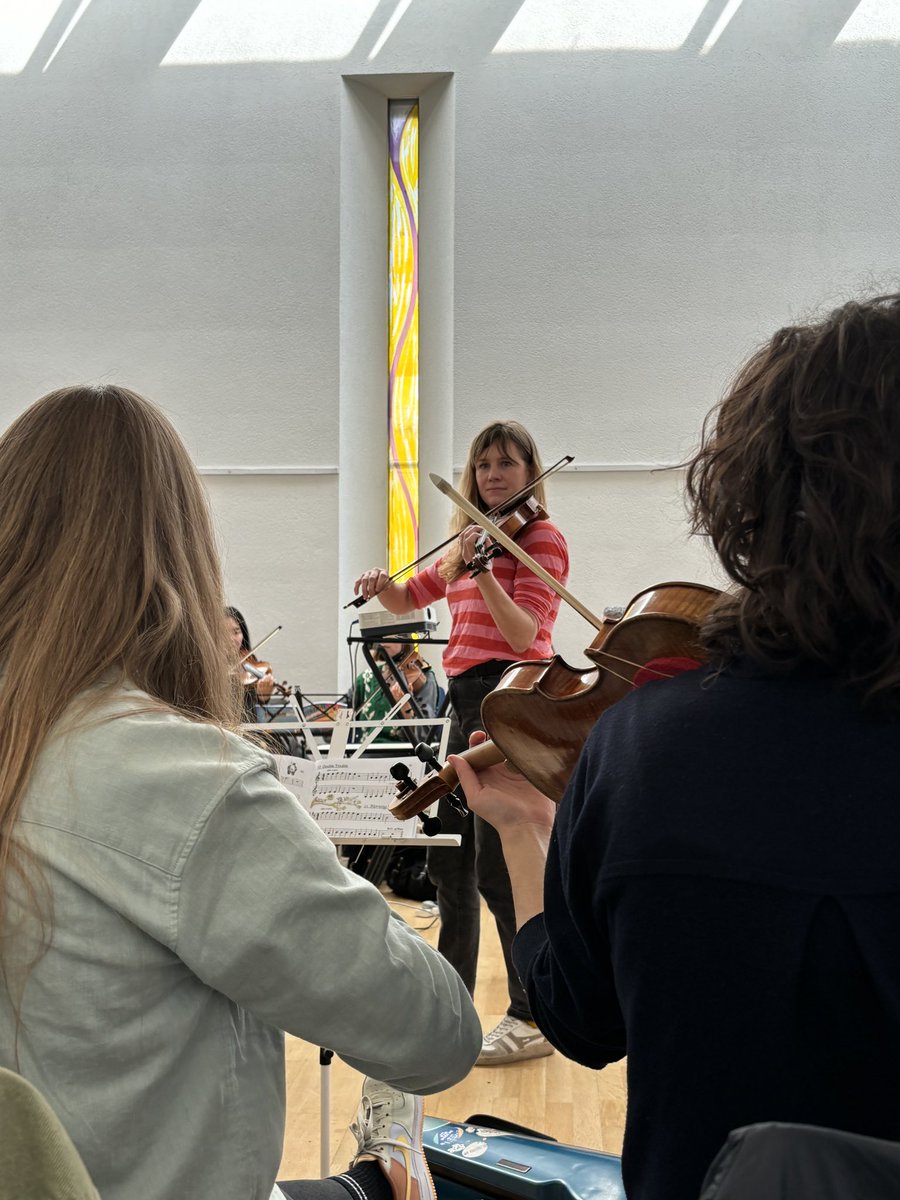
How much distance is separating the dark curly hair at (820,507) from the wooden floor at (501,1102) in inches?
62.6

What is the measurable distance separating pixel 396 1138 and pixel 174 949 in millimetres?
719

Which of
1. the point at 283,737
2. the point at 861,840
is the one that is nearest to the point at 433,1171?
the point at 861,840

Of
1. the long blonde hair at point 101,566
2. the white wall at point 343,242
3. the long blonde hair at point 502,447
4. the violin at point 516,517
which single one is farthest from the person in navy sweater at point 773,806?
the white wall at point 343,242

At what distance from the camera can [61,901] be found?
2.69 feet

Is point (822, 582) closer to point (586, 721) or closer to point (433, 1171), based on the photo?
point (586, 721)

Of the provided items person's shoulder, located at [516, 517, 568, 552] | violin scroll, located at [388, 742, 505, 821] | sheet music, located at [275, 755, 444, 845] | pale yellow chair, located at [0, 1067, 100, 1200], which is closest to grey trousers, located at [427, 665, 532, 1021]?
person's shoulder, located at [516, 517, 568, 552]

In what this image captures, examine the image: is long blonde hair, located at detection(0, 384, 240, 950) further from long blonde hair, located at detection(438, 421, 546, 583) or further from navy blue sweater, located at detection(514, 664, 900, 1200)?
long blonde hair, located at detection(438, 421, 546, 583)

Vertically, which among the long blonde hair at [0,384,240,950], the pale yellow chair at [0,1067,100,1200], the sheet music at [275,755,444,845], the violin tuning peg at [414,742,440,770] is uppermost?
the long blonde hair at [0,384,240,950]

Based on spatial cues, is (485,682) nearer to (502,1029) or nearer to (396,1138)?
(502,1029)

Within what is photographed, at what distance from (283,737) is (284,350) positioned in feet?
8.91

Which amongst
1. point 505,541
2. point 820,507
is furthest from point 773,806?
point 505,541

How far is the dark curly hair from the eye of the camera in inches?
31.0

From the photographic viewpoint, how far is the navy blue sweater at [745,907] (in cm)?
73

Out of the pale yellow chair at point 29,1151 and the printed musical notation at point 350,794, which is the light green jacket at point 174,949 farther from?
the printed musical notation at point 350,794
